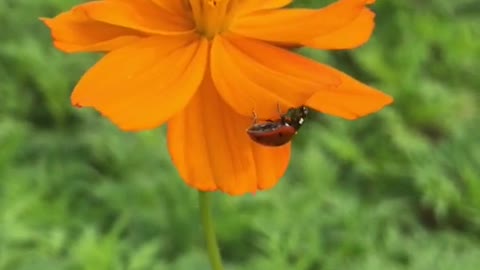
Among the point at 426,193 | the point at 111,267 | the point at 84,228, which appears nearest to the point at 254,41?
the point at 111,267

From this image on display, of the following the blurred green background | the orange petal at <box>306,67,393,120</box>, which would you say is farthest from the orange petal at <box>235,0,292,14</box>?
the blurred green background

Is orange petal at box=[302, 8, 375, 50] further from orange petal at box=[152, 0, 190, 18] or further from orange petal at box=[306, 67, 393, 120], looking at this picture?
orange petal at box=[152, 0, 190, 18]

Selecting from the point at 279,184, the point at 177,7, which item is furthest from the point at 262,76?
the point at 279,184

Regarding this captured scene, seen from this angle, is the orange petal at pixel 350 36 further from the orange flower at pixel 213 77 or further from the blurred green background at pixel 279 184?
the blurred green background at pixel 279 184

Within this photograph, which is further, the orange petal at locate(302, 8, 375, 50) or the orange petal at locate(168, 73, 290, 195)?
the orange petal at locate(302, 8, 375, 50)

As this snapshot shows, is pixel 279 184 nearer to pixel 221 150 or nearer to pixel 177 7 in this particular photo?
pixel 177 7

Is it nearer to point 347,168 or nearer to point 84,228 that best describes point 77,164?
point 84,228
